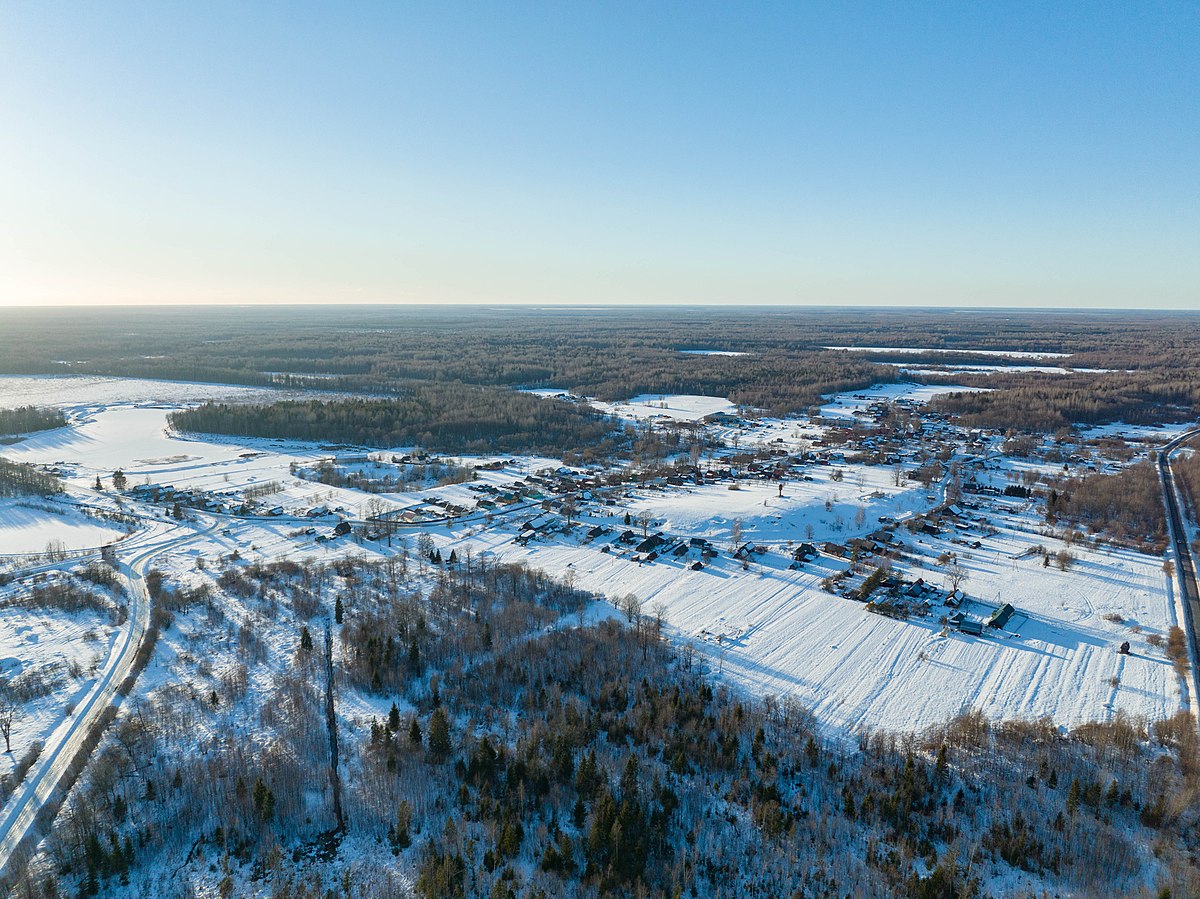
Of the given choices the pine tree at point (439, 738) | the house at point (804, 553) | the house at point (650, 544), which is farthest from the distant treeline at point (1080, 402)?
the pine tree at point (439, 738)

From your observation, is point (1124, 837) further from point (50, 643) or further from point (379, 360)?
point (379, 360)

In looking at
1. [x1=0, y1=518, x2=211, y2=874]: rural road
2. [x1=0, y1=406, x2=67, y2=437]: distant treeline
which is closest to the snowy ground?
[x1=0, y1=518, x2=211, y2=874]: rural road

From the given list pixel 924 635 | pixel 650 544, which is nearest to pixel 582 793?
pixel 924 635

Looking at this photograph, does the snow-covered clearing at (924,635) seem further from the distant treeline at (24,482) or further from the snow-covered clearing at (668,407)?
the snow-covered clearing at (668,407)

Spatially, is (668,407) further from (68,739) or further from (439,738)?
(68,739)

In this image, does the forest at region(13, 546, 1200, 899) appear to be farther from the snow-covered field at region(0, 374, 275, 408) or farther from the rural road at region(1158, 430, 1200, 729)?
the snow-covered field at region(0, 374, 275, 408)
